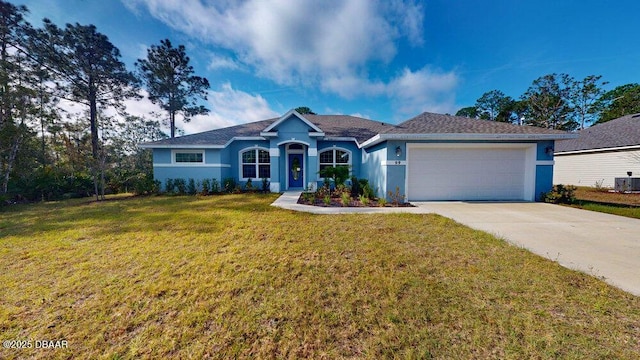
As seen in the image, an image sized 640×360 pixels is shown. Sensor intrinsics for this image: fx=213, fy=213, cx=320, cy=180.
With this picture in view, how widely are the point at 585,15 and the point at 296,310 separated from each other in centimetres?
1853

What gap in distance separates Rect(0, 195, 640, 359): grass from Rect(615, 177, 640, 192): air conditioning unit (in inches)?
625

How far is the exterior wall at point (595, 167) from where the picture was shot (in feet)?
41.8

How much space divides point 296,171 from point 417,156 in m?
6.94

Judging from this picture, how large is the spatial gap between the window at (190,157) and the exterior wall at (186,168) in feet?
0.72

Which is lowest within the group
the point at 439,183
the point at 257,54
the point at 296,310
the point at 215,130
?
the point at 296,310

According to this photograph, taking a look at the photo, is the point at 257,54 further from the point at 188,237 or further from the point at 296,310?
the point at 296,310

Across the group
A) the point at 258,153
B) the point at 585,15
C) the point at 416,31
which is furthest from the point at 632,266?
the point at 585,15

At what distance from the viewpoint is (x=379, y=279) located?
10.1 feet

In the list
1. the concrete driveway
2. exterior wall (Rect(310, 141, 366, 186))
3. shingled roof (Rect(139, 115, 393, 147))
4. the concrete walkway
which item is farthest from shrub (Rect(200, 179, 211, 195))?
the concrete driveway

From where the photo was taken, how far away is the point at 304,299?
2660 mm

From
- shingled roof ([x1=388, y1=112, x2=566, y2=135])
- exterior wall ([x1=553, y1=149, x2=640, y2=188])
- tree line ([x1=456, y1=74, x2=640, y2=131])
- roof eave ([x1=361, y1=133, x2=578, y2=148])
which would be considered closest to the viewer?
roof eave ([x1=361, y1=133, x2=578, y2=148])

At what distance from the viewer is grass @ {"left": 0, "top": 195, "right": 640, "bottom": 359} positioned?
1.98 metres

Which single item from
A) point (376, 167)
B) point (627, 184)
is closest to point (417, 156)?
point (376, 167)

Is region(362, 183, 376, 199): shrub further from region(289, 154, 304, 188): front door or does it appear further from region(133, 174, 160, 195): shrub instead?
region(133, 174, 160, 195): shrub
